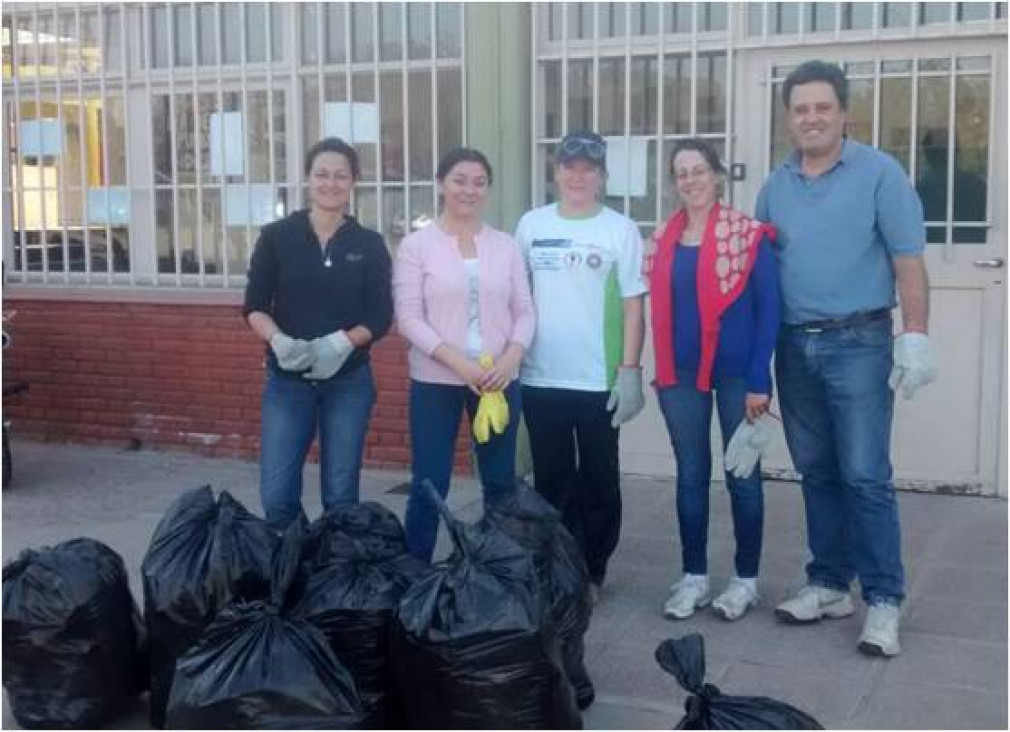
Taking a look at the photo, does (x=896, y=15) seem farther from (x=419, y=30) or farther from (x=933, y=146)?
(x=419, y=30)

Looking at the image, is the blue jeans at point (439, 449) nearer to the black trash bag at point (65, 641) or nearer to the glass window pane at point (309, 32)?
the black trash bag at point (65, 641)

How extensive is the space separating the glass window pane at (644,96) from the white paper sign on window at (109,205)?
3.17 meters

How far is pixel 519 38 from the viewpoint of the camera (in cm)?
682

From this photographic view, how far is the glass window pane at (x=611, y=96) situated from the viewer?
6781mm

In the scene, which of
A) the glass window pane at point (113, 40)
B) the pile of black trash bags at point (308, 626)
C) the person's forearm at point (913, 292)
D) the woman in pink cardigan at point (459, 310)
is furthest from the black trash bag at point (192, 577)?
the glass window pane at point (113, 40)

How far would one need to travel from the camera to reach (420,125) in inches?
281

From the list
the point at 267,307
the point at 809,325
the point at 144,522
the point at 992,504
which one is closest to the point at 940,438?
the point at 992,504

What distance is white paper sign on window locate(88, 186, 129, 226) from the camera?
798 centimetres

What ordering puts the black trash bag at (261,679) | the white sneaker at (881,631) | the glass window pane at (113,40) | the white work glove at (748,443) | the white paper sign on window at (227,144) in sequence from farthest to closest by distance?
the glass window pane at (113,40) → the white paper sign on window at (227,144) → the white work glove at (748,443) → the white sneaker at (881,631) → the black trash bag at (261,679)

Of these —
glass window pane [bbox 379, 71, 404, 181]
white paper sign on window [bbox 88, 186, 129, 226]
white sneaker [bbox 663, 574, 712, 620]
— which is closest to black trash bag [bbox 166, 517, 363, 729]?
white sneaker [bbox 663, 574, 712, 620]

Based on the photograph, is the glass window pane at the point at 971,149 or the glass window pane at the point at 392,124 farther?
the glass window pane at the point at 392,124

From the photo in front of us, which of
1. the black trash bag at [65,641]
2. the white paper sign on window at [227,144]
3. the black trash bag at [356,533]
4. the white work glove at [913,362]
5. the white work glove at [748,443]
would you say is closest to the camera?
the black trash bag at [65,641]

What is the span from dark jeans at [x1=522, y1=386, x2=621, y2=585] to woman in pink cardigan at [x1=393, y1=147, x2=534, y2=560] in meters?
0.11

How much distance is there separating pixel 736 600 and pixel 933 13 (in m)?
3.05
